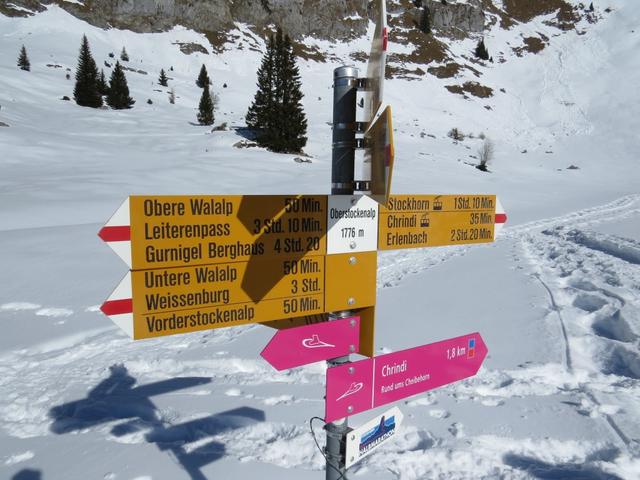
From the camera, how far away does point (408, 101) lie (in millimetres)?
50188

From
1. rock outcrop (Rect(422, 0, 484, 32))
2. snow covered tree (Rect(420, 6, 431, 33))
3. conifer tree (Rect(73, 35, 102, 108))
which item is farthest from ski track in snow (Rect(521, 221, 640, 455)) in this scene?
rock outcrop (Rect(422, 0, 484, 32))

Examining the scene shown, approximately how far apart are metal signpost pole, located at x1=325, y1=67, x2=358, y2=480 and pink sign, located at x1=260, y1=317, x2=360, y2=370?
0.92ft

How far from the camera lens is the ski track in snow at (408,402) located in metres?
Answer: 2.68

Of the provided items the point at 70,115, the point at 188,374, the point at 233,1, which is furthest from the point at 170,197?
the point at 233,1

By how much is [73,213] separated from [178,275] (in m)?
9.59

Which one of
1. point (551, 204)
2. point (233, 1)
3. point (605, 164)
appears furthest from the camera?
point (233, 1)

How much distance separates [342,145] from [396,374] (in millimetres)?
944

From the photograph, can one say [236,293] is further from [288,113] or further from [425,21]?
[425,21]

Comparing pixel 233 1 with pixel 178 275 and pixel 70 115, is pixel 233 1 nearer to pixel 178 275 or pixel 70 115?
pixel 70 115

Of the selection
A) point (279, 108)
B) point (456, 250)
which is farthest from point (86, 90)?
point (456, 250)

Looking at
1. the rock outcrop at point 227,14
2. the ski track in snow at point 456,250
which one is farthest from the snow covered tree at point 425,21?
the ski track in snow at point 456,250

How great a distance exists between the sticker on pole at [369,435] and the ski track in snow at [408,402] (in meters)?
0.94

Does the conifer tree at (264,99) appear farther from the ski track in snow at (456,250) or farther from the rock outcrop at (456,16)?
the rock outcrop at (456,16)

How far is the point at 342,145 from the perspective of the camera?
1606 millimetres
